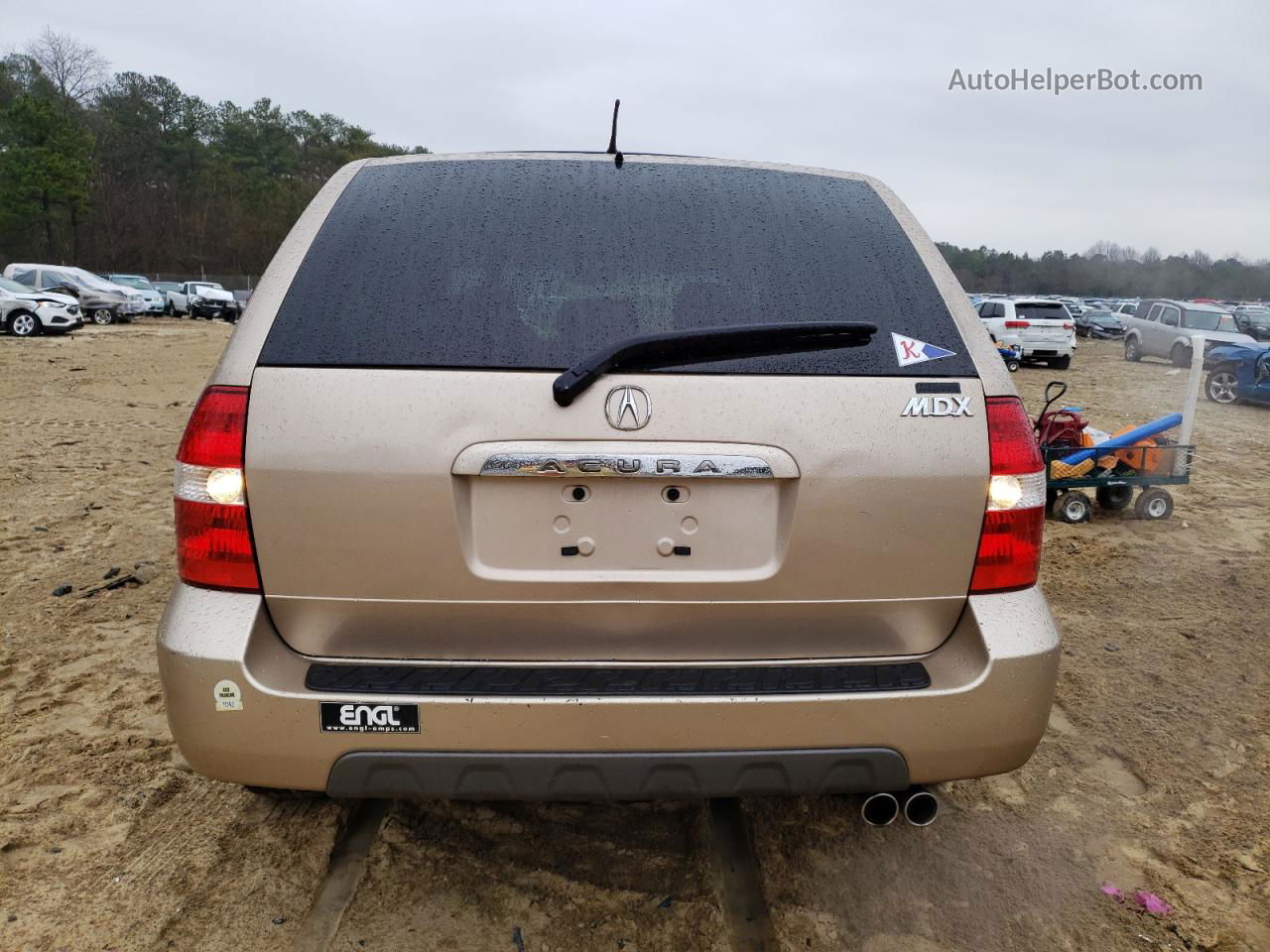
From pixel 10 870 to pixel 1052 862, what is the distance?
2897mm

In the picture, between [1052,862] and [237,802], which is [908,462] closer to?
[1052,862]

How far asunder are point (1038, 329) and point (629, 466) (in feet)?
81.7

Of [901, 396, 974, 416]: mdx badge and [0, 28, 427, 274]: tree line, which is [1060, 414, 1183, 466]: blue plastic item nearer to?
[901, 396, 974, 416]: mdx badge

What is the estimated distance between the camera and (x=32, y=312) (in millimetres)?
22797

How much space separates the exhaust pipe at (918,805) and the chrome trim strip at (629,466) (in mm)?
917

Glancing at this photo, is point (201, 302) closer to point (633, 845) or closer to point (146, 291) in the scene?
point (146, 291)

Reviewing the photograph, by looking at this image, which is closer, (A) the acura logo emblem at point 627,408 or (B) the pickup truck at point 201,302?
(A) the acura logo emblem at point 627,408

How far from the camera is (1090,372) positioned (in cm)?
2334

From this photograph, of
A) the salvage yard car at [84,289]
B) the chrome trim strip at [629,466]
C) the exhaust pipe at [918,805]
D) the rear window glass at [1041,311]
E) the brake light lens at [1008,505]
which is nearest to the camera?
the chrome trim strip at [629,466]

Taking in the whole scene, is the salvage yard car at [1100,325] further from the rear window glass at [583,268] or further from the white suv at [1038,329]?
the rear window glass at [583,268]

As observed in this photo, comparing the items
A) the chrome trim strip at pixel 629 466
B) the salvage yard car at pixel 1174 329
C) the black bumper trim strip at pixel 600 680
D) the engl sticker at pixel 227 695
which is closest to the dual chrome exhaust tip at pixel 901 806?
the black bumper trim strip at pixel 600 680

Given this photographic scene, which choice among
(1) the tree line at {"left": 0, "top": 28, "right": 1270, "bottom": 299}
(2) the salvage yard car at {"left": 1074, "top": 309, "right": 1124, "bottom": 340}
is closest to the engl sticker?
(2) the salvage yard car at {"left": 1074, "top": 309, "right": 1124, "bottom": 340}

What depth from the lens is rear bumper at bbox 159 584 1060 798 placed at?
1953mm

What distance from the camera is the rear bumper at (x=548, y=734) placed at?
1.95 meters
